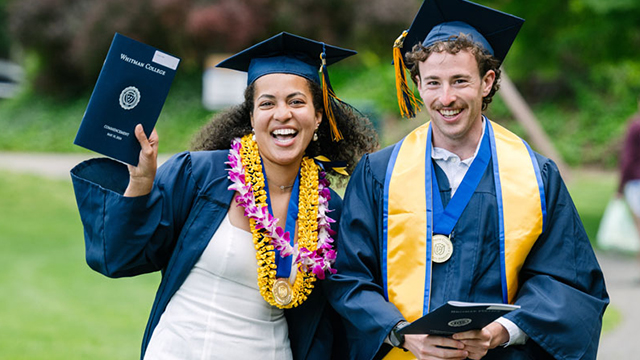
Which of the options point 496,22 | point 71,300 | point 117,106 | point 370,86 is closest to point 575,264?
point 496,22

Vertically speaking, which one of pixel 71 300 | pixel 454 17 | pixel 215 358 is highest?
pixel 454 17

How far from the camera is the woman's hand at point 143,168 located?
292 centimetres

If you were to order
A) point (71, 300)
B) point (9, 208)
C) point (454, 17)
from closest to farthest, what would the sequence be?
1. point (454, 17)
2. point (71, 300)
3. point (9, 208)

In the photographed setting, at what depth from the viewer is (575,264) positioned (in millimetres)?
2887

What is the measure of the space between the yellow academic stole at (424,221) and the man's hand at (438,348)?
14 cm

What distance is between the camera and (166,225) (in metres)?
3.09

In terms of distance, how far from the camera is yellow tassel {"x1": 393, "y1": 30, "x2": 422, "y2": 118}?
324 centimetres

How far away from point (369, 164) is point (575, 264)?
0.91m

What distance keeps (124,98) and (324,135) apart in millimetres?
1021

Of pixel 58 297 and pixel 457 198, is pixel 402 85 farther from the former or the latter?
pixel 58 297

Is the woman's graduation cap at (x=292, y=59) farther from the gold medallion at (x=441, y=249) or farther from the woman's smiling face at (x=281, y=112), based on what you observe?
the gold medallion at (x=441, y=249)

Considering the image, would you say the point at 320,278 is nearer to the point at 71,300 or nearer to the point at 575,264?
the point at 575,264

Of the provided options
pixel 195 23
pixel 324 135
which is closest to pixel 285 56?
pixel 324 135

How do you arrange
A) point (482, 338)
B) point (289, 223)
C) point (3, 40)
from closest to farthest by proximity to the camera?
point (482, 338) < point (289, 223) < point (3, 40)
